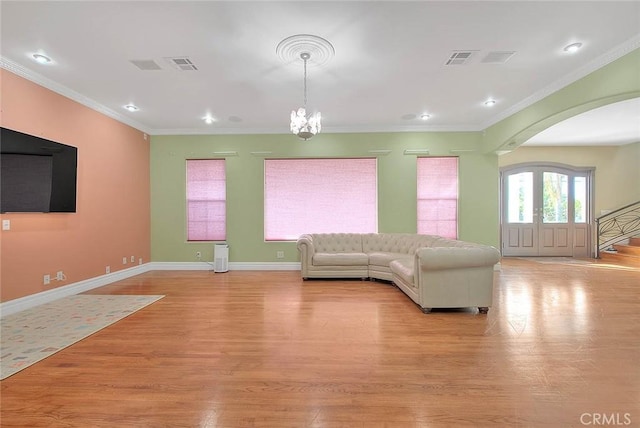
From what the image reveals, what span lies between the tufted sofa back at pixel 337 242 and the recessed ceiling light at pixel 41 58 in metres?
4.86

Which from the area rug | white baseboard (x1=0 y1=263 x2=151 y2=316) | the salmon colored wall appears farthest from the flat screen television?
the area rug

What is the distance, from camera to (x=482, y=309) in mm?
3705

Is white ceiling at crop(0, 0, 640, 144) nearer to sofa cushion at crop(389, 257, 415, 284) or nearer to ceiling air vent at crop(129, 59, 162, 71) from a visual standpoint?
ceiling air vent at crop(129, 59, 162, 71)

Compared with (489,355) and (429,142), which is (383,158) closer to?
(429,142)

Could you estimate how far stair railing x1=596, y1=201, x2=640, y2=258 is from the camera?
8.21 m

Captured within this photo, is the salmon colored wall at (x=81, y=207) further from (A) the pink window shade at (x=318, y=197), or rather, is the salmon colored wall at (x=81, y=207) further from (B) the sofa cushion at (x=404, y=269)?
(B) the sofa cushion at (x=404, y=269)

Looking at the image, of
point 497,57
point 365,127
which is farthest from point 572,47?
point 365,127

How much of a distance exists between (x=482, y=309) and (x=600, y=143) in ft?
27.0

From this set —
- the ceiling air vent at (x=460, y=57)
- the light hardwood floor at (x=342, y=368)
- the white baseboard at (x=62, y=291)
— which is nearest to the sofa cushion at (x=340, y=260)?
the light hardwood floor at (x=342, y=368)

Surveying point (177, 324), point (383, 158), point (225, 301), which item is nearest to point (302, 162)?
point (383, 158)

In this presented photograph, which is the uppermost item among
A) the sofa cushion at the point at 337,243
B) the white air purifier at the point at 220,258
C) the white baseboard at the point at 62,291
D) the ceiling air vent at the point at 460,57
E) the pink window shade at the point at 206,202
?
the ceiling air vent at the point at 460,57

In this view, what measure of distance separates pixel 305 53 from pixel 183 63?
5.50ft

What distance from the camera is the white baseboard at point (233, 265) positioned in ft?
21.6

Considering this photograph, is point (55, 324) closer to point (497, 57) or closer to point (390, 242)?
point (390, 242)
